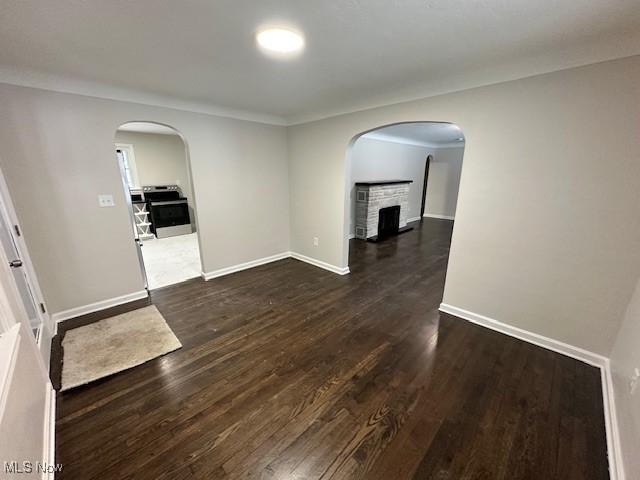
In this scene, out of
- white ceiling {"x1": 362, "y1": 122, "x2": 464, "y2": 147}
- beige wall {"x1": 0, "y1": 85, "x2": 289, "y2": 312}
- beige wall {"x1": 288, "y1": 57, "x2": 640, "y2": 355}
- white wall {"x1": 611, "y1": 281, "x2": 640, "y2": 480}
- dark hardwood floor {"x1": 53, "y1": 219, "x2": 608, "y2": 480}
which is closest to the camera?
white wall {"x1": 611, "y1": 281, "x2": 640, "y2": 480}

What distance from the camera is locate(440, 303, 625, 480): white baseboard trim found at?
55.4 inches

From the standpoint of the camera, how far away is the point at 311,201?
4172 mm

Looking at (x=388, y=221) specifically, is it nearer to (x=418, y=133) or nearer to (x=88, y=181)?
(x=418, y=133)

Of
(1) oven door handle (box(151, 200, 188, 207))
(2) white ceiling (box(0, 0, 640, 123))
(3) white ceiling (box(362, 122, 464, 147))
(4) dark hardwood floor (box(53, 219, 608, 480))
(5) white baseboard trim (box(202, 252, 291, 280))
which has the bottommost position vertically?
(4) dark hardwood floor (box(53, 219, 608, 480))

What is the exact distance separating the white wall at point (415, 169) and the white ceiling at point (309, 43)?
3.31m

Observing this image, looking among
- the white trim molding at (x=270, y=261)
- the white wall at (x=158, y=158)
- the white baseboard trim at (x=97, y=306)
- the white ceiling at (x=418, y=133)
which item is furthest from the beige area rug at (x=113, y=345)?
the white wall at (x=158, y=158)

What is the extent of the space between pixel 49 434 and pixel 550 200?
383cm

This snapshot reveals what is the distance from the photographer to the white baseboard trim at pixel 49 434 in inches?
53.2

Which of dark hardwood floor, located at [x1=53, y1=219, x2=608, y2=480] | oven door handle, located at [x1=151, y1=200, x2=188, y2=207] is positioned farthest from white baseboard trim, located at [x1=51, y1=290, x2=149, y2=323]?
oven door handle, located at [x1=151, y1=200, x2=188, y2=207]

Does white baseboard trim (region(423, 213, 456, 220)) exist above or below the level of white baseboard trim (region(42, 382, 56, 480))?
above

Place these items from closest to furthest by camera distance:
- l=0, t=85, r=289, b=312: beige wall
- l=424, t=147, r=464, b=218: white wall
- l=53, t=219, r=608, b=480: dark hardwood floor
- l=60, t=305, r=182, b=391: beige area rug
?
l=53, t=219, r=608, b=480: dark hardwood floor < l=60, t=305, r=182, b=391: beige area rug < l=0, t=85, r=289, b=312: beige wall < l=424, t=147, r=464, b=218: white wall

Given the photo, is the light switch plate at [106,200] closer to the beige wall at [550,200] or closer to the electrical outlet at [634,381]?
the beige wall at [550,200]

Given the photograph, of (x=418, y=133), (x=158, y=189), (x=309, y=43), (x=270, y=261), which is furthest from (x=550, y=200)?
(x=158, y=189)

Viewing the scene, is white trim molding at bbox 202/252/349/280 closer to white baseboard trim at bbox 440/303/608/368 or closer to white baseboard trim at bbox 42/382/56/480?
white baseboard trim at bbox 440/303/608/368
